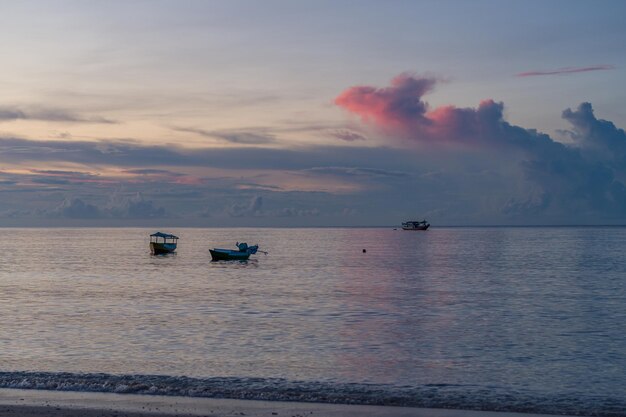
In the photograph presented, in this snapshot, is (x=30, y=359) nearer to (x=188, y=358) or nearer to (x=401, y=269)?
(x=188, y=358)

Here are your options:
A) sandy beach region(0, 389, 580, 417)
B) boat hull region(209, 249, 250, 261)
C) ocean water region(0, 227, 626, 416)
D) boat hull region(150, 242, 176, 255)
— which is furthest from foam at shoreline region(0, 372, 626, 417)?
boat hull region(150, 242, 176, 255)

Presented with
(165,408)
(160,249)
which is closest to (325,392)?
(165,408)

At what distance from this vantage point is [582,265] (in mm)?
103250

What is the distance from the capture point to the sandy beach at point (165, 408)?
18.8 metres

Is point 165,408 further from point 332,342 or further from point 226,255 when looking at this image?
point 226,255

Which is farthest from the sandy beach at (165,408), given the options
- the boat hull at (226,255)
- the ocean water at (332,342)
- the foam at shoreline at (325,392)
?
the boat hull at (226,255)

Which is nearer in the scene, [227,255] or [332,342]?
[332,342]

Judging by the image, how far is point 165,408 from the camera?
19.6 m

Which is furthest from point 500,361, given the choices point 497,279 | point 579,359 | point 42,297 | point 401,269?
point 401,269

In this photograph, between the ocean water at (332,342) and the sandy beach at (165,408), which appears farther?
the ocean water at (332,342)

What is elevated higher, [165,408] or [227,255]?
[165,408]

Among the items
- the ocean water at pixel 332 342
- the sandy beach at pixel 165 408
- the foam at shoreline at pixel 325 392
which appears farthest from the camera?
the ocean water at pixel 332 342

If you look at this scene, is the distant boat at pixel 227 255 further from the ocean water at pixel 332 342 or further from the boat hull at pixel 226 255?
the ocean water at pixel 332 342

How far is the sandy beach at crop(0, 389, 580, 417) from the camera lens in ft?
61.6
